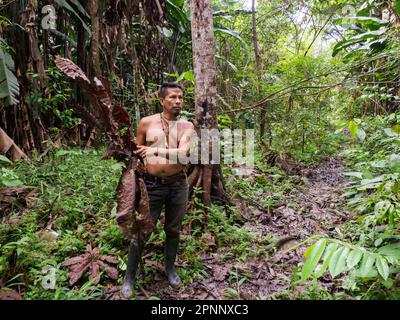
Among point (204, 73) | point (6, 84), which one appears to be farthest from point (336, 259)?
point (6, 84)

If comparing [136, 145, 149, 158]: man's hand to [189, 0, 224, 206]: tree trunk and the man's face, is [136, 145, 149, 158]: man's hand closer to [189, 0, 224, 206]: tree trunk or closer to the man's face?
the man's face

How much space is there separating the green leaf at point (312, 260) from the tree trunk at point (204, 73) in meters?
2.18

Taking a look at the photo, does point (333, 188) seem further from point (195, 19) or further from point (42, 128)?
point (42, 128)

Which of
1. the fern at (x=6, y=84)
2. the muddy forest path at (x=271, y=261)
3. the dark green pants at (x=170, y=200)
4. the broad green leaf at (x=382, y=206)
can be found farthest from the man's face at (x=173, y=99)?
the fern at (x=6, y=84)

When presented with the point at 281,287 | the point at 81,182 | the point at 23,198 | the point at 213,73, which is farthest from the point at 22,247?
the point at 213,73

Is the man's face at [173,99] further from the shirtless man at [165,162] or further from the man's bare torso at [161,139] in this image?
the man's bare torso at [161,139]

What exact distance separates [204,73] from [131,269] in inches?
97.7

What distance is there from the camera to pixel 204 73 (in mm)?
3705

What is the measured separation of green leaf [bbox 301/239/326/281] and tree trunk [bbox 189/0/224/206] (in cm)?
218

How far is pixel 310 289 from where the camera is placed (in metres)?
2.50

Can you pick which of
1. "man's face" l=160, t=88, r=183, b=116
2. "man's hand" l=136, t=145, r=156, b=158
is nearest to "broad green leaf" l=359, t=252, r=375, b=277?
"man's hand" l=136, t=145, r=156, b=158

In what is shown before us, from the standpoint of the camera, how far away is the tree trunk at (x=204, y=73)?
3676 mm
